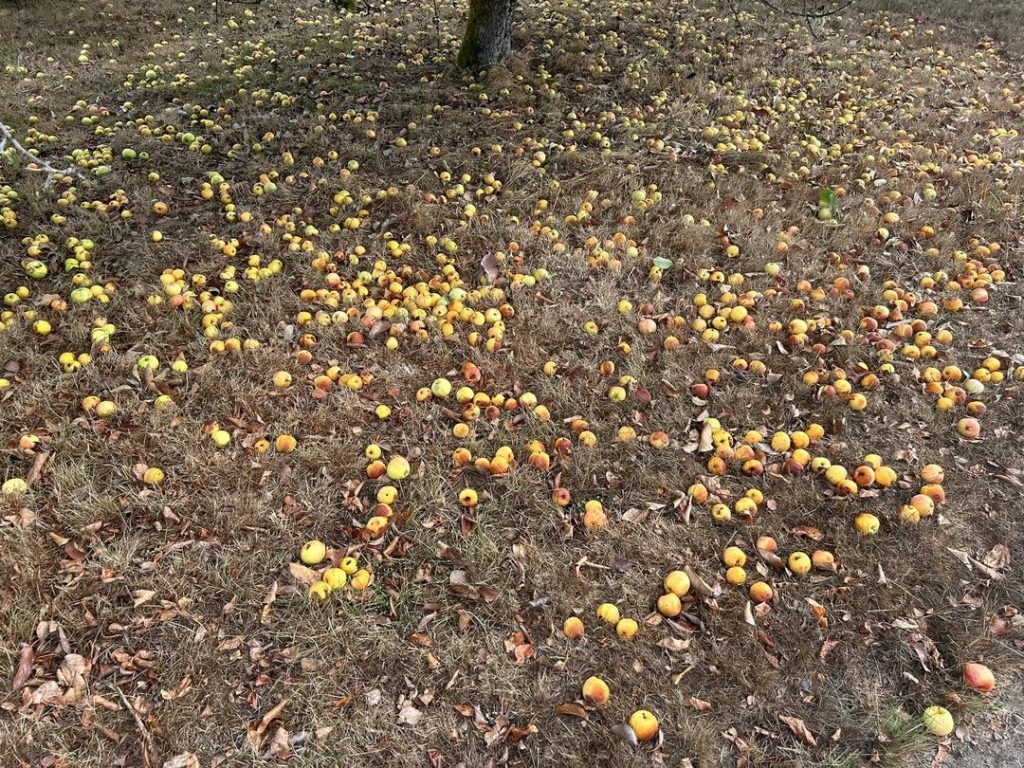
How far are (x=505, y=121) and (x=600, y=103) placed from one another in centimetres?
138

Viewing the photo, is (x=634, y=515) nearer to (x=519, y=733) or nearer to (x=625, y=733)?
(x=625, y=733)

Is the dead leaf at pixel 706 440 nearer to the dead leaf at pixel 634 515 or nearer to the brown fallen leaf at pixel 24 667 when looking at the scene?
the dead leaf at pixel 634 515

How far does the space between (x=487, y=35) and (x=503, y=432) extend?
6.23m

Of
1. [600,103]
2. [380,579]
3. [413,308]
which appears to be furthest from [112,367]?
[600,103]

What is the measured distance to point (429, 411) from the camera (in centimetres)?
418

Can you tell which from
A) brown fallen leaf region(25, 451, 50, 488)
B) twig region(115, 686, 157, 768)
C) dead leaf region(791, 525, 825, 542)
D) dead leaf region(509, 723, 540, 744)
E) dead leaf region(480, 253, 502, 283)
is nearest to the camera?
twig region(115, 686, 157, 768)

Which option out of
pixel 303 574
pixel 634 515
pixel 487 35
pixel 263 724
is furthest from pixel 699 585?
pixel 487 35

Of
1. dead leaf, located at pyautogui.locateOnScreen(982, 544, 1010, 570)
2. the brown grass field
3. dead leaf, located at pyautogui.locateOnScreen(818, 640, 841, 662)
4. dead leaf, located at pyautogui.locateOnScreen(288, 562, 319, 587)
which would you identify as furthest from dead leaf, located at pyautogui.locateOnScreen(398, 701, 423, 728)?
dead leaf, located at pyautogui.locateOnScreen(982, 544, 1010, 570)

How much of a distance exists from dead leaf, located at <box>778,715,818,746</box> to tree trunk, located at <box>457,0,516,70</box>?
793cm

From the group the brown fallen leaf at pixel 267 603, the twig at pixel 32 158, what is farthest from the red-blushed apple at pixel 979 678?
the twig at pixel 32 158

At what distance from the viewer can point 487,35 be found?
26.3ft

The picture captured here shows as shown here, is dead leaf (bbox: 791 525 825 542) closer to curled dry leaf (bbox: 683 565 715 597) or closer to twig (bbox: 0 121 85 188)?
curled dry leaf (bbox: 683 565 715 597)

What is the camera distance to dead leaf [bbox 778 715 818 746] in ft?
9.13

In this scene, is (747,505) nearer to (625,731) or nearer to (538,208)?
(625,731)
